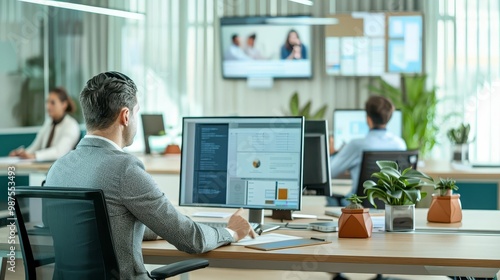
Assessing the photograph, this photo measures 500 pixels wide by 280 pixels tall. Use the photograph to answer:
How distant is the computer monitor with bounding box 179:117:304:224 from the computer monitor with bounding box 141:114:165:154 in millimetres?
3945

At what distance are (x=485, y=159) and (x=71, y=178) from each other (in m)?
7.26

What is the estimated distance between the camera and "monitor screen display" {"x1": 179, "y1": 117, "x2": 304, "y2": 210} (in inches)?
133

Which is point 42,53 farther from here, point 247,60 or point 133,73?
point 247,60

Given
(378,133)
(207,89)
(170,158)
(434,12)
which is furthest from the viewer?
(207,89)

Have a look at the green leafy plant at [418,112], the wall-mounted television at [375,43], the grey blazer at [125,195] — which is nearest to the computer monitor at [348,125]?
the green leafy plant at [418,112]

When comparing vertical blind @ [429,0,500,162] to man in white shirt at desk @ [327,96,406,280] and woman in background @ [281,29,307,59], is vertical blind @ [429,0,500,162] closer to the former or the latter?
woman in background @ [281,29,307,59]

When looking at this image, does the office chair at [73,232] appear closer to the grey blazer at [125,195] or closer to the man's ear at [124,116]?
the grey blazer at [125,195]

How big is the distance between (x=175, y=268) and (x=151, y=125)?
16.2 feet

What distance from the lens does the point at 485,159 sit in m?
9.21

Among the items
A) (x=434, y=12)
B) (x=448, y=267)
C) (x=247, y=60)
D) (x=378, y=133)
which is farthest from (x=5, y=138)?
(x=448, y=267)

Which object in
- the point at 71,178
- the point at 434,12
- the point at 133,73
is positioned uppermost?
the point at 434,12

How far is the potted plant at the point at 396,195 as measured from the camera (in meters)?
3.24

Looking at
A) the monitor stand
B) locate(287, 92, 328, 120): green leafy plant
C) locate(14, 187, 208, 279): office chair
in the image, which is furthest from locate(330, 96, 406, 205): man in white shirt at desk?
locate(287, 92, 328, 120): green leafy plant

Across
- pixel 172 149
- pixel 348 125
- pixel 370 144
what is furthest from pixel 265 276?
pixel 172 149
